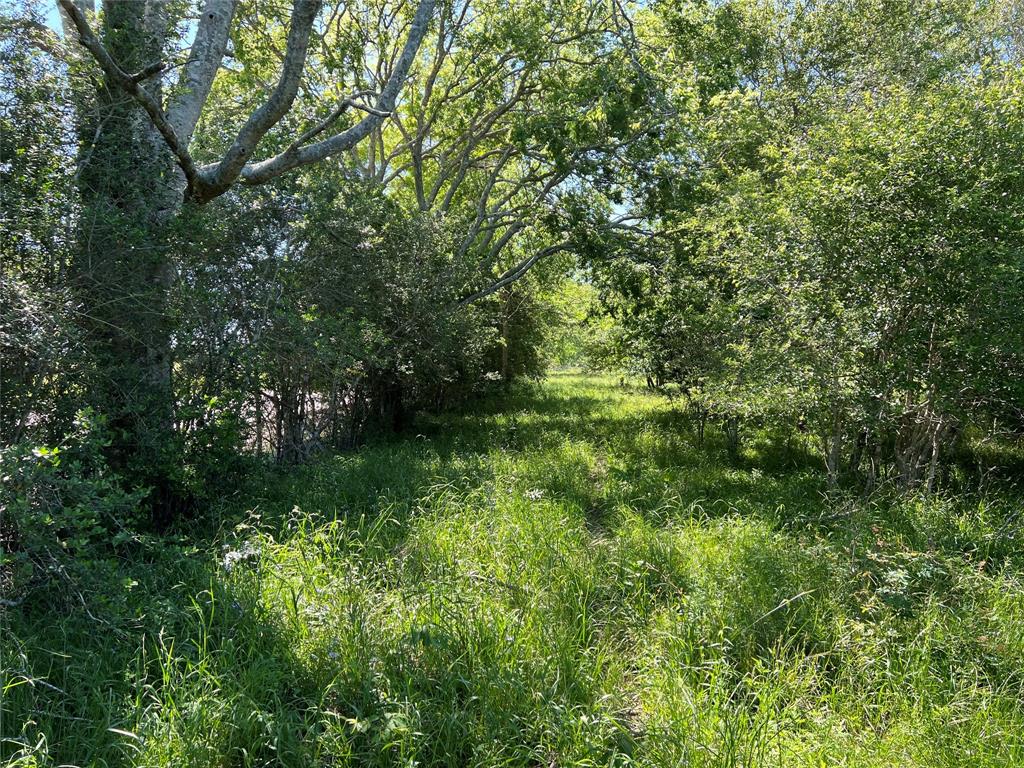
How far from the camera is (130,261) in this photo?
12.5 ft

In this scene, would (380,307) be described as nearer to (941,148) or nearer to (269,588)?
(269,588)

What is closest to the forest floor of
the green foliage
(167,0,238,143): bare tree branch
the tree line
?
the green foliage

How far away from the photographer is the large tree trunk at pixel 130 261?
3.63 meters

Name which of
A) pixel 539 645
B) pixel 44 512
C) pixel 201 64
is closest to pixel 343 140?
pixel 201 64

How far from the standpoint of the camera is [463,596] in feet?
10.0

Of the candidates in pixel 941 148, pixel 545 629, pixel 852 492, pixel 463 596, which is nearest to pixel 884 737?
pixel 545 629

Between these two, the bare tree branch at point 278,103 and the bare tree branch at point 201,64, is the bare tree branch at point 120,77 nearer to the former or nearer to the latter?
the bare tree branch at point 278,103

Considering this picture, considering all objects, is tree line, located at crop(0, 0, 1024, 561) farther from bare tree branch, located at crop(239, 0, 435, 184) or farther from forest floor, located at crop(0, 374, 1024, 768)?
forest floor, located at crop(0, 374, 1024, 768)

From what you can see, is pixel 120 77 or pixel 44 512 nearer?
pixel 44 512

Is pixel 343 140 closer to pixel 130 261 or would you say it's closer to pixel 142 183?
pixel 142 183

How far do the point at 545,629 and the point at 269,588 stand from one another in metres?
1.61

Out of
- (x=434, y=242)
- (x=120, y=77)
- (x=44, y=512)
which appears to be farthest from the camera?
(x=434, y=242)

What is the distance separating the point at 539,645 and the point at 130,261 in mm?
3814

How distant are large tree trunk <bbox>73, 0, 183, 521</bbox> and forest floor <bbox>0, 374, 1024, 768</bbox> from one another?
0.93 m
